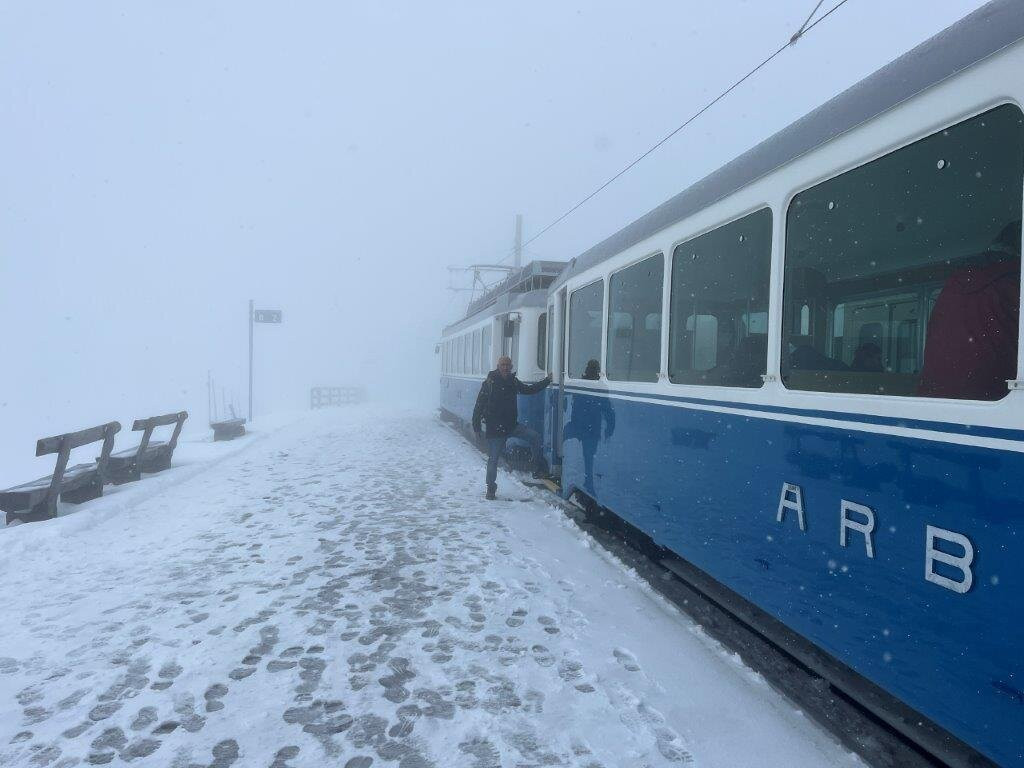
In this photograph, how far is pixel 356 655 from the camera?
377cm

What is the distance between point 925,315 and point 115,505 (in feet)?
27.6

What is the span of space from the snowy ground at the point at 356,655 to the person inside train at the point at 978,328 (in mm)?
1750

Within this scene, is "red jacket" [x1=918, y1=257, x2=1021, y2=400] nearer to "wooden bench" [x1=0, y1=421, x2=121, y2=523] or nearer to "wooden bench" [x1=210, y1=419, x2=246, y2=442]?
"wooden bench" [x1=0, y1=421, x2=121, y2=523]

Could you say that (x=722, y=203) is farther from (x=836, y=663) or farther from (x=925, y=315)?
(x=836, y=663)

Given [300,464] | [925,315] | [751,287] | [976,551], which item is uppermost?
[751,287]

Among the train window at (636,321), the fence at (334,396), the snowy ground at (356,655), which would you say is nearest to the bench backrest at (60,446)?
the snowy ground at (356,655)

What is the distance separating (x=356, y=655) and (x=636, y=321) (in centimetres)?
337

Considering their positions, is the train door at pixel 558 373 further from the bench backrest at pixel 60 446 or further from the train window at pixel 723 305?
the bench backrest at pixel 60 446

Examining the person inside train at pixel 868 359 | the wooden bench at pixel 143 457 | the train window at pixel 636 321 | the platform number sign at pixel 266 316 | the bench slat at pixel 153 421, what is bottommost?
the wooden bench at pixel 143 457

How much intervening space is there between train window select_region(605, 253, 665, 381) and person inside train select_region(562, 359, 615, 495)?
1.15 feet

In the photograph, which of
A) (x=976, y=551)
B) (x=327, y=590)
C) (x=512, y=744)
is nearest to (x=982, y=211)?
(x=976, y=551)

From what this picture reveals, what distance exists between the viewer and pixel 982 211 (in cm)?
229

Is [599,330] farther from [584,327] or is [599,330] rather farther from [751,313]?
[751,313]

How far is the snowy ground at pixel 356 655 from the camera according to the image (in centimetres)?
287
